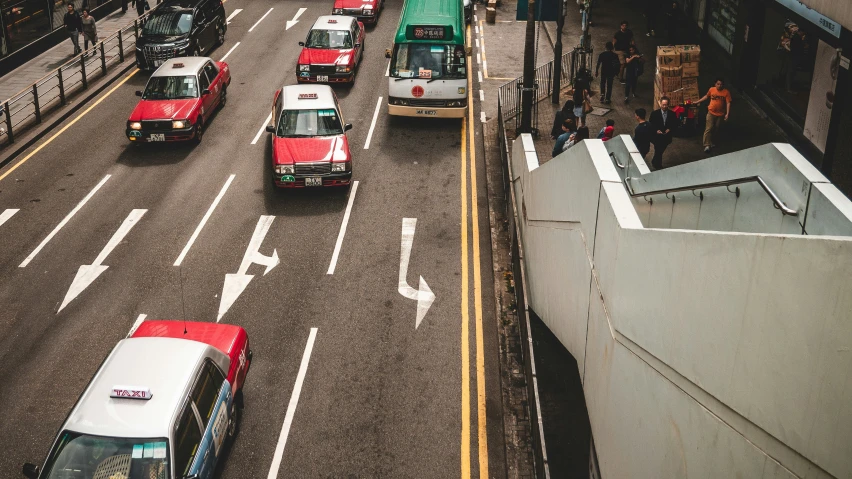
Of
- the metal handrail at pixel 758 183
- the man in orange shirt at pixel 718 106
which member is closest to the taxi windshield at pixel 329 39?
the man in orange shirt at pixel 718 106

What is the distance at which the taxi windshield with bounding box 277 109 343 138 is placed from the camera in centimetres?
1831

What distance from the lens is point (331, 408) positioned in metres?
11.5

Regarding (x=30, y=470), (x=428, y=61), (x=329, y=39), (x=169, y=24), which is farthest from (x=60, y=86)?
(x=30, y=470)

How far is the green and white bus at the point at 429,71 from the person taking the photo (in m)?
21.3

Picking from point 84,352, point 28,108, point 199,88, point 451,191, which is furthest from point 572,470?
point 28,108

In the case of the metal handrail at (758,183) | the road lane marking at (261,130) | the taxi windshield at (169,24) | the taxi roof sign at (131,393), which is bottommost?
the road lane marking at (261,130)

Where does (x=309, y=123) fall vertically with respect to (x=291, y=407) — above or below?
above

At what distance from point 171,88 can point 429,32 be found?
6.89 meters

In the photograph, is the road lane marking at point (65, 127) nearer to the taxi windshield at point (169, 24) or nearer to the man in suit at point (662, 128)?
the taxi windshield at point (169, 24)

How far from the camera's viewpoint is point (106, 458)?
846 cm

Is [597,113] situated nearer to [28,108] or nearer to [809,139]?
[809,139]

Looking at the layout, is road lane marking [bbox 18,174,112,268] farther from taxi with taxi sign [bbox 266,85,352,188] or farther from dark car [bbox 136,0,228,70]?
dark car [bbox 136,0,228,70]

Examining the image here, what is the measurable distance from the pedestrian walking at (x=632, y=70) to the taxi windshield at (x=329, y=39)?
8.63 meters

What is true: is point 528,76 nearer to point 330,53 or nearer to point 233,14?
point 330,53
